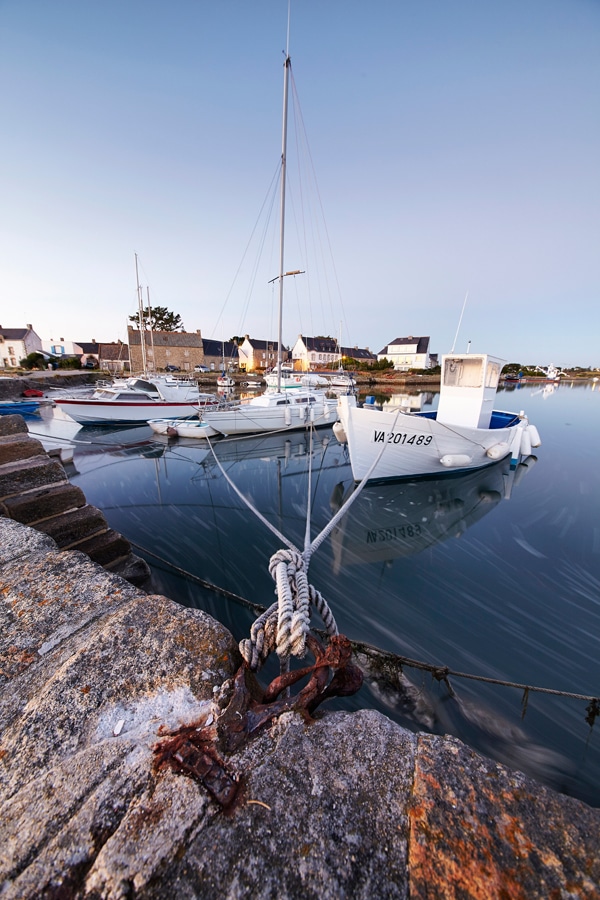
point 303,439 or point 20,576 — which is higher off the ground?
point 20,576

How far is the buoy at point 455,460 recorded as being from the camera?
11.1 meters

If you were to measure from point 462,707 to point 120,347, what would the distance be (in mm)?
72847

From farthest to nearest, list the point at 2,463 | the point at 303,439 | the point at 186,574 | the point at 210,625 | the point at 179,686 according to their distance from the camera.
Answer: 1. the point at 303,439
2. the point at 186,574
3. the point at 2,463
4. the point at 210,625
5. the point at 179,686

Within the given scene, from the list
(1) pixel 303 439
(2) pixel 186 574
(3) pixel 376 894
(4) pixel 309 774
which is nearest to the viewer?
(3) pixel 376 894

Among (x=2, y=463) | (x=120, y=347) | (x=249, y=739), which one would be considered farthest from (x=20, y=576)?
(x=120, y=347)

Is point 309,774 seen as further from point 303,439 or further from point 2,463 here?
point 303,439

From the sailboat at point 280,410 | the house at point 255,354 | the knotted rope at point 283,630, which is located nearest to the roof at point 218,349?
the house at point 255,354

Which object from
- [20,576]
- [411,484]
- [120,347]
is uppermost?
[120,347]

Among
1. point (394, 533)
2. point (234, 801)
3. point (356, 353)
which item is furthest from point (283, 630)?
point (356, 353)

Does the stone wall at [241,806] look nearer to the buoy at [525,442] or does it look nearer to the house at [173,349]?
the buoy at [525,442]

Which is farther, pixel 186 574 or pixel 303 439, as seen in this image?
pixel 303 439

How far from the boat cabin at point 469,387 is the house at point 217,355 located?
54081 millimetres

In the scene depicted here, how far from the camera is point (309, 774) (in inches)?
49.8

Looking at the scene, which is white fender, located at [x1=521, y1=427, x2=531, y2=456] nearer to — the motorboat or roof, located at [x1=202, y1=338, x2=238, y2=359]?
the motorboat
